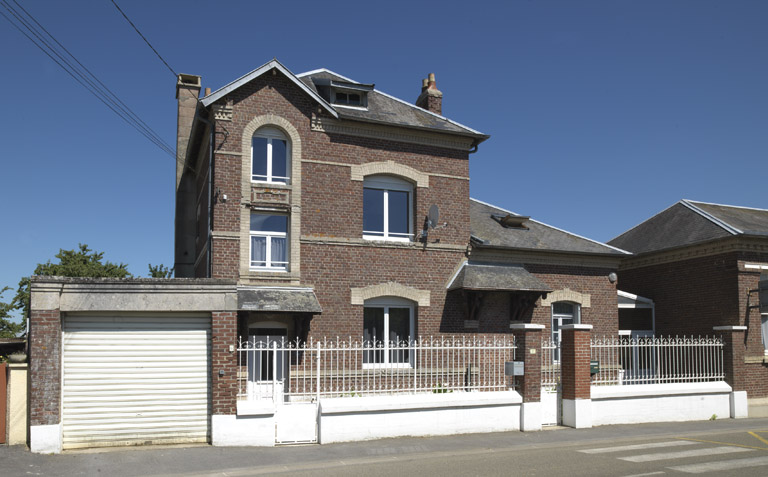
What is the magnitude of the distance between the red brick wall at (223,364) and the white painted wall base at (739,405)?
12.2m

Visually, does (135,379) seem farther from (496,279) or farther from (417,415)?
(496,279)

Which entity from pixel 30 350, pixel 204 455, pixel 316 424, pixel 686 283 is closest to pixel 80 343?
pixel 30 350

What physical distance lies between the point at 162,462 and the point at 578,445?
24.0 feet

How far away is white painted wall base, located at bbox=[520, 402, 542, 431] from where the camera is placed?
1397 cm

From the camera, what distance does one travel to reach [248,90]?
16344 millimetres

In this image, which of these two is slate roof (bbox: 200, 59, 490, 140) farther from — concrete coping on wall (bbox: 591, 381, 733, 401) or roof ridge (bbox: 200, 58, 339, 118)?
concrete coping on wall (bbox: 591, 381, 733, 401)

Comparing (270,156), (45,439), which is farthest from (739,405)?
(45,439)

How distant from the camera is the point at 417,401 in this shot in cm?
1313

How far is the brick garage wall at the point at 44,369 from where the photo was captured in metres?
11.0

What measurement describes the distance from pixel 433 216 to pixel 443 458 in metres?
7.52

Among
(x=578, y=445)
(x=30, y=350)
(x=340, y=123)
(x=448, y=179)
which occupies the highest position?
(x=340, y=123)

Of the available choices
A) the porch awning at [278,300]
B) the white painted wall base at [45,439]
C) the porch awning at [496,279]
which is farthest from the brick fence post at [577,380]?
the white painted wall base at [45,439]

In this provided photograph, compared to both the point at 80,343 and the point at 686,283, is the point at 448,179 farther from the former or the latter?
the point at 80,343

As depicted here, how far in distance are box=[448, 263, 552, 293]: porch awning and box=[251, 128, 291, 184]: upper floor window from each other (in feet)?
16.7
